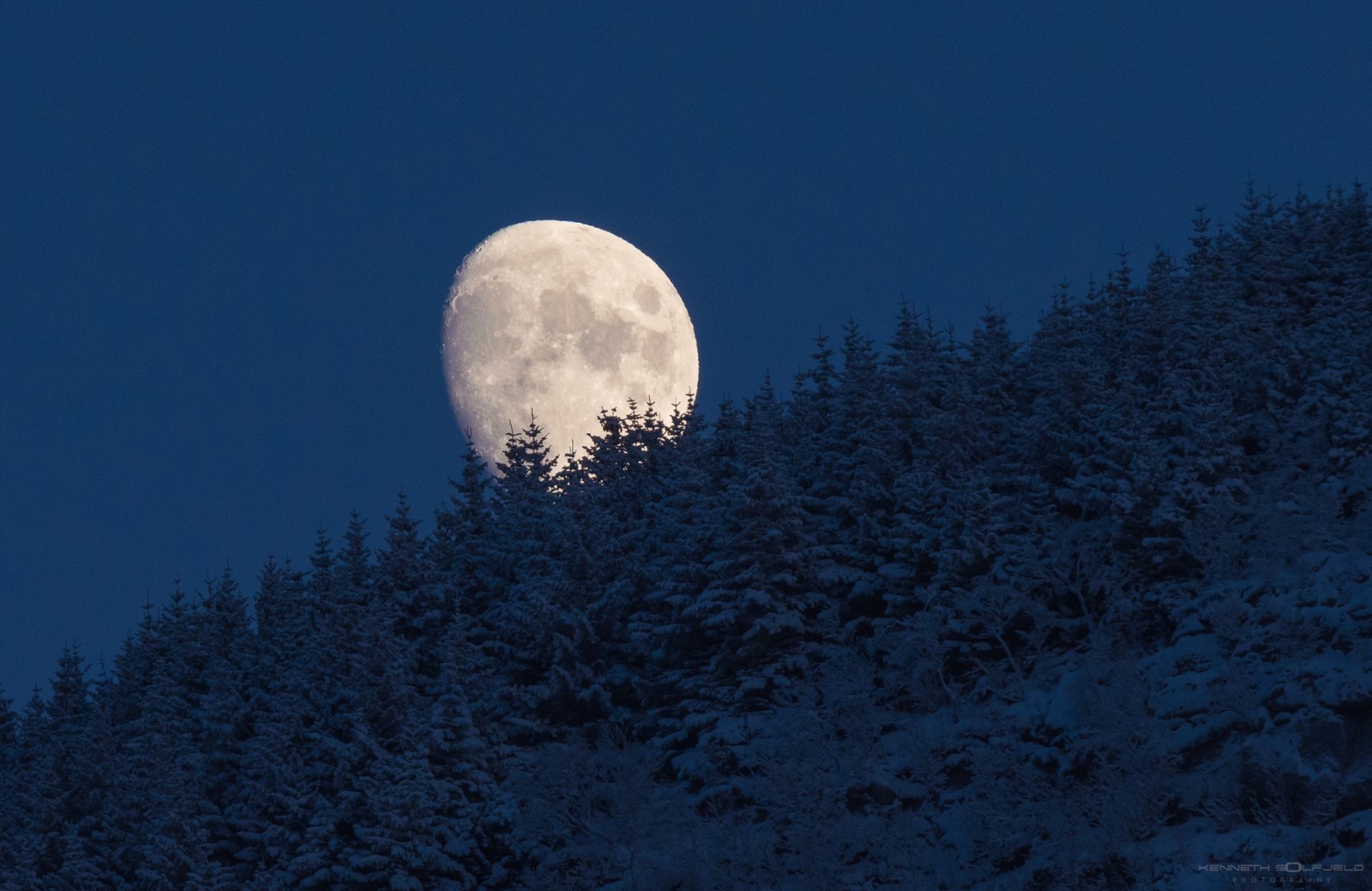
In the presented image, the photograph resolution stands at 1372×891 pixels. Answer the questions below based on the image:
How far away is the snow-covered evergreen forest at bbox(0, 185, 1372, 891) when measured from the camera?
33.8 meters

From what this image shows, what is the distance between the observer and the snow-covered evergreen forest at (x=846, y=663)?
3384 centimetres

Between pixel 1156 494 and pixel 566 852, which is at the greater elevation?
pixel 1156 494

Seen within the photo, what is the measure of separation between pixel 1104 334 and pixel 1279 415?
11802 millimetres

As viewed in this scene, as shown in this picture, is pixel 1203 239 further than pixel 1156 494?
Yes

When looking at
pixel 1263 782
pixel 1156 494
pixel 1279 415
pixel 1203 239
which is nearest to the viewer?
pixel 1263 782

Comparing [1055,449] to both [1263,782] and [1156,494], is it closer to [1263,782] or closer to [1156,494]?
[1156,494]

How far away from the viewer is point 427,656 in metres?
51.2

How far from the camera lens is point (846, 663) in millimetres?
43125

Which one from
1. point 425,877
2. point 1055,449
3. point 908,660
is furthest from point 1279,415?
point 425,877

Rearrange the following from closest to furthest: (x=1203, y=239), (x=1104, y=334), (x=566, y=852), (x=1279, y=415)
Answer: (x=566, y=852) → (x=1279, y=415) → (x=1104, y=334) → (x=1203, y=239)

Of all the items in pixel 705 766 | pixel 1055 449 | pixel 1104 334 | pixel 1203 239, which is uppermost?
pixel 1203 239

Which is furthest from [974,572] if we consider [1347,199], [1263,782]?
[1347,199]

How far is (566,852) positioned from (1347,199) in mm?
53157

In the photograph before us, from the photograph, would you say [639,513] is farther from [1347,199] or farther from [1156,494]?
[1347,199]
